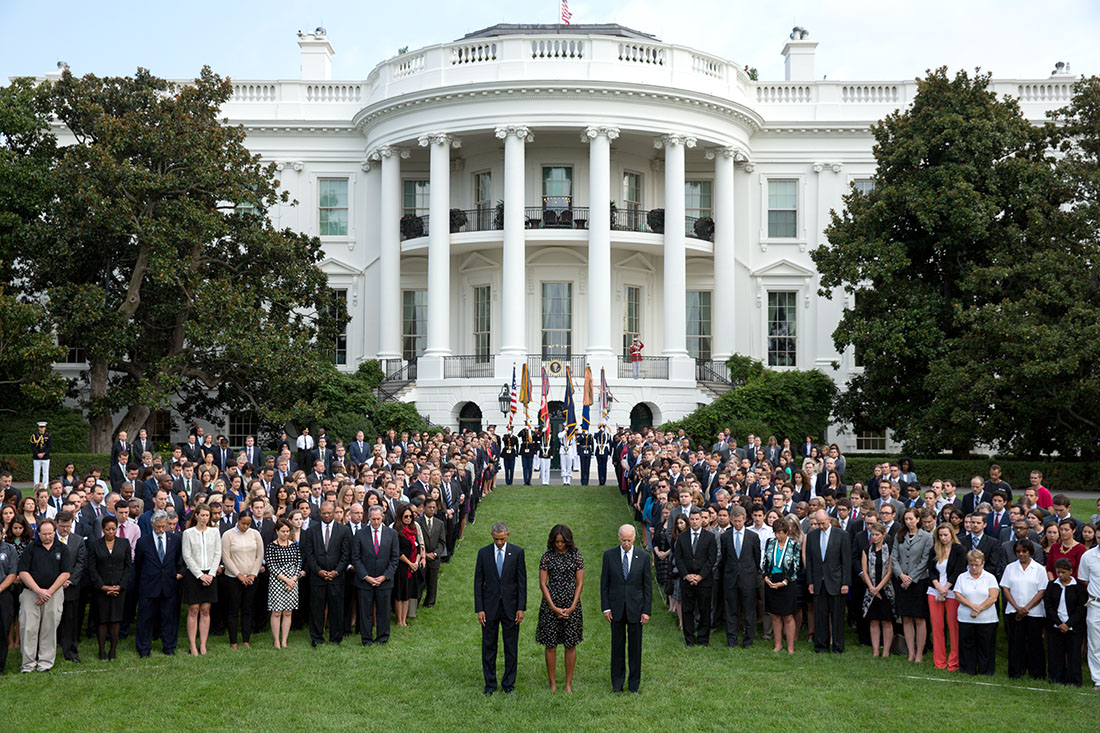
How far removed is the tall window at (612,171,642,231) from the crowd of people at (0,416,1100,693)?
79.0 ft

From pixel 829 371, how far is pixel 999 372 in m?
11.9

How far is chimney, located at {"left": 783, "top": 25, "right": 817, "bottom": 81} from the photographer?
1598 inches

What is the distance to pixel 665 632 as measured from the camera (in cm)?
1255

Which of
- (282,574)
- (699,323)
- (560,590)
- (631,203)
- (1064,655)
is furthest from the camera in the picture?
(699,323)

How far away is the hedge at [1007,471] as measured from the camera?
84.2 feet

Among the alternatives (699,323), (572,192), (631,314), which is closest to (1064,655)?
(631,314)

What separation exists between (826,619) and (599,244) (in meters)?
22.9

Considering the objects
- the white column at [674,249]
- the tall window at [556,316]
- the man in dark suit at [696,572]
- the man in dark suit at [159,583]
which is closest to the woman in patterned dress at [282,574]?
the man in dark suit at [159,583]

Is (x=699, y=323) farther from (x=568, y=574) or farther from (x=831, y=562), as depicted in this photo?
A: (x=568, y=574)

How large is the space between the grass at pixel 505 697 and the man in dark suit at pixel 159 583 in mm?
221

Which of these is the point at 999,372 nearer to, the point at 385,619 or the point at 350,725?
the point at 385,619

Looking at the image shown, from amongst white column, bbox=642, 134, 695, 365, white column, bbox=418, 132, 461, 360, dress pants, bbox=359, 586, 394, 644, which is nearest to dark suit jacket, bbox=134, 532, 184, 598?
dress pants, bbox=359, 586, 394, 644

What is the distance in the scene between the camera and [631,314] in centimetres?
3775

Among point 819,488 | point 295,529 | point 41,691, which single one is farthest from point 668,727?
point 819,488
